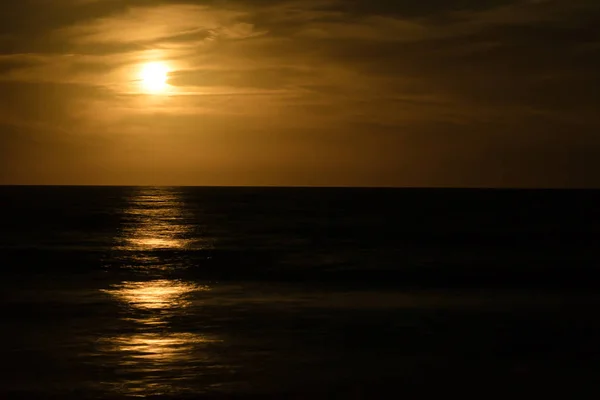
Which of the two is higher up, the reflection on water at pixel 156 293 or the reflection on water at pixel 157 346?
the reflection on water at pixel 157 346

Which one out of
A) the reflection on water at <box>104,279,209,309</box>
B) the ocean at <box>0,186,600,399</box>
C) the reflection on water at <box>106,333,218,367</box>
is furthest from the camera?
the reflection on water at <box>104,279,209,309</box>

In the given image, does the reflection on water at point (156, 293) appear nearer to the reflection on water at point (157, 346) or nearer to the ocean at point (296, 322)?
the ocean at point (296, 322)

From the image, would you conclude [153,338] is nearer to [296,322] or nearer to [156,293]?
[296,322]

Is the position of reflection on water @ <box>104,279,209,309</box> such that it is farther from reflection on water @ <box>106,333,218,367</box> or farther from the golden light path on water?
reflection on water @ <box>106,333,218,367</box>

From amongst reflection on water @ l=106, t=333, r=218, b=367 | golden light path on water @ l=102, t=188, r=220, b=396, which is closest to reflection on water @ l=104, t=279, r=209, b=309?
golden light path on water @ l=102, t=188, r=220, b=396

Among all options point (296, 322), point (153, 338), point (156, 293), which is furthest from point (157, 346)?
point (156, 293)

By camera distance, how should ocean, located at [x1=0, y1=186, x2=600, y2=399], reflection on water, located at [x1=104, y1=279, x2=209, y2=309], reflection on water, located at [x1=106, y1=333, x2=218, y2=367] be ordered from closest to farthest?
ocean, located at [x1=0, y1=186, x2=600, y2=399], reflection on water, located at [x1=106, y1=333, x2=218, y2=367], reflection on water, located at [x1=104, y1=279, x2=209, y2=309]

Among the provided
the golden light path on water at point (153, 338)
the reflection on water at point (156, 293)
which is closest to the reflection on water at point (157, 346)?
the golden light path on water at point (153, 338)

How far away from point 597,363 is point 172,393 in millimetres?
9138

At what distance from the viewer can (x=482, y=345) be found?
19.6m

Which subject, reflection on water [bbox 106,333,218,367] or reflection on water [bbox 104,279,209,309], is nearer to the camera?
reflection on water [bbox 106,333,218,367]

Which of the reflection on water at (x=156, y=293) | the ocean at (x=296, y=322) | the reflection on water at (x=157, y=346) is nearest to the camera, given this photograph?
the ocean at (x=296, y=322)

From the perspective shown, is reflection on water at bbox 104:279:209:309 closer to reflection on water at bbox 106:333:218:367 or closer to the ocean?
the ocean

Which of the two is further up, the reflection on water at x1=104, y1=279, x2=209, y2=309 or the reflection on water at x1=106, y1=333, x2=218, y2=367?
the reflection on water at x1=106, y1=333, x2=218, y2=367
